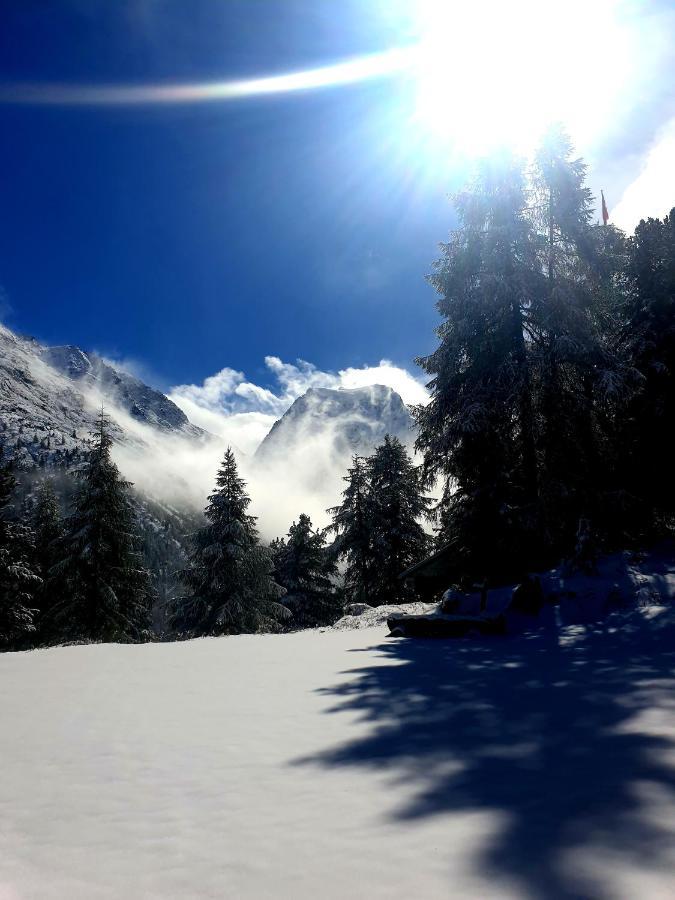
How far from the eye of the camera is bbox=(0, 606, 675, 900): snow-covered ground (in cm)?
199

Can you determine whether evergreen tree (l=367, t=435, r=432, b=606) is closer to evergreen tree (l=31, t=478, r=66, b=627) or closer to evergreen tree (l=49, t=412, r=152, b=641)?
evergreen tree (l=49, t=412, r=152, b=641)

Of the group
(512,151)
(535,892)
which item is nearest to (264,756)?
(535,892)

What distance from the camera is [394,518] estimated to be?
101 ft

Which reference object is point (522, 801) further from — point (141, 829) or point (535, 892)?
point (141, 829)

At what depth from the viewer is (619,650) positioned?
261 inches

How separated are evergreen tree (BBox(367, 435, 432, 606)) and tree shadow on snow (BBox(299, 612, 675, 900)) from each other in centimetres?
2322

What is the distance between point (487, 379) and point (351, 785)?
490 inches

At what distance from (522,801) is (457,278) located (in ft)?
46.9

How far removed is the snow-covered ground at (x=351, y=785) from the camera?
1990 millimetres

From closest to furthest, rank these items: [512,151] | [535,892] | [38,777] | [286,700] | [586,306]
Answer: [535,892] → [38,777] → [286,700] → [586,306] → [512,151]

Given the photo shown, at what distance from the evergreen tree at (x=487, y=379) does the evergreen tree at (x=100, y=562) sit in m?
17.1

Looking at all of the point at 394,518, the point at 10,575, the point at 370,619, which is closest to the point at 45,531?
the point at 10,575

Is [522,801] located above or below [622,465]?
below

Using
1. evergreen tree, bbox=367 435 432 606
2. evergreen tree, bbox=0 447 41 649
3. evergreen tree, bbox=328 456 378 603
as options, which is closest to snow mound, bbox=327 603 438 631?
evergreen tree, bbox=367 435 432 606
